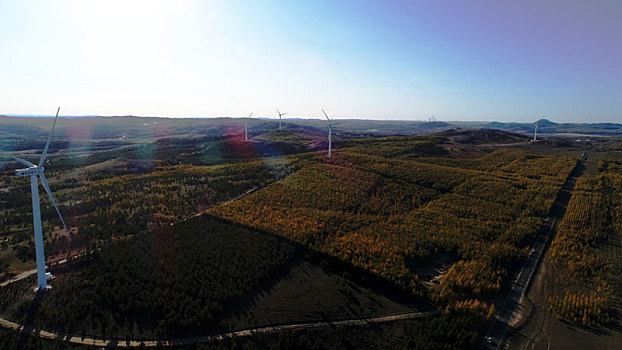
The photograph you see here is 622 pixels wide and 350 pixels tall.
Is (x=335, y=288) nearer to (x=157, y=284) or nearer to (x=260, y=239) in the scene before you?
(x=260, y=239)

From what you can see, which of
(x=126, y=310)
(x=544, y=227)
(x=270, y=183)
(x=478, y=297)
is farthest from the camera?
(x=270, y=183)

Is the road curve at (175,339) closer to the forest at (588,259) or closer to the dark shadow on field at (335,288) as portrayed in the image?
the dark shadow on field at (335,288)

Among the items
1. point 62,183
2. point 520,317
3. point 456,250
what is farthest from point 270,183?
point 520,317

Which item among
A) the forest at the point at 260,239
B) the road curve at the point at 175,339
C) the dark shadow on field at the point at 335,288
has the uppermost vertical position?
the forest at the point at 260,239

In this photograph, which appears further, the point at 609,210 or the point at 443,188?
the point at 443,188

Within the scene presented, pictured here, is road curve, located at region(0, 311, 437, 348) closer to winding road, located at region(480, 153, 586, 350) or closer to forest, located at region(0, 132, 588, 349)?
forest, located at region(0, 132, 588, 349)

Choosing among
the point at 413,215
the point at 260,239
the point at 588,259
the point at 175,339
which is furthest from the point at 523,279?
the point at 175,339

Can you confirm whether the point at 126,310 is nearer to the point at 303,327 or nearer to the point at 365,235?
the point at 303,327

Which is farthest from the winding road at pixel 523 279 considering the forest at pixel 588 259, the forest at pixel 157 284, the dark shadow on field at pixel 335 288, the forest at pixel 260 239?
the forest at pixel 157 284

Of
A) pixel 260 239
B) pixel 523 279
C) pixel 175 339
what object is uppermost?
pixel 260 239

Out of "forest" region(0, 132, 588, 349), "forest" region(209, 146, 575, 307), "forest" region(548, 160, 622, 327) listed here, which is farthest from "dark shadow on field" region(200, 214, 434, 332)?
"forest" region(548, 160, 622, 327)

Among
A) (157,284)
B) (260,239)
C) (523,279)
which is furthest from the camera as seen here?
(260,239)
